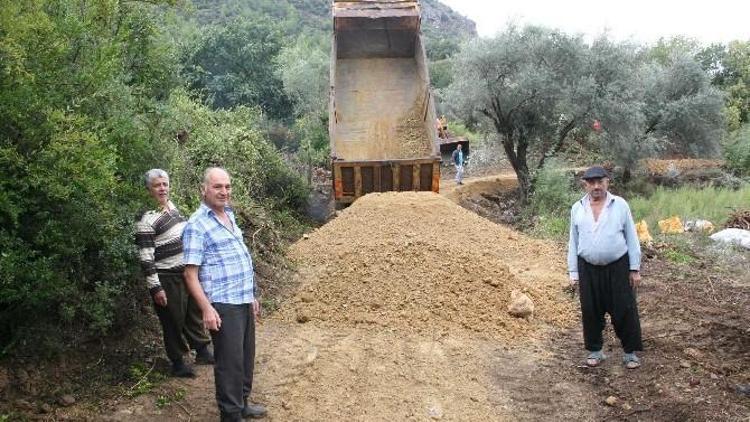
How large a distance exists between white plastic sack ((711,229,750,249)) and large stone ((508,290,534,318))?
456 cm

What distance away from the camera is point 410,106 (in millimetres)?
13016

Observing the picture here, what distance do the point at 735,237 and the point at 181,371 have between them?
794 centimetres

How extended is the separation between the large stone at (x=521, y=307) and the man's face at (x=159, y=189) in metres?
3.34

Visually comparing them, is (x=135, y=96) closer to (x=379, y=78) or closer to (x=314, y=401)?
(x=314, y=401)

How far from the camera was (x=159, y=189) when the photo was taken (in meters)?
4.45

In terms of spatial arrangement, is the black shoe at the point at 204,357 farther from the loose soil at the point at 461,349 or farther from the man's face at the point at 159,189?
the man's face at the point at 159,189

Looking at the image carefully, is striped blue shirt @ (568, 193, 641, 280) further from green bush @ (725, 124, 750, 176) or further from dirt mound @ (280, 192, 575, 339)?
green bush @ (725, 124, 750, 176)

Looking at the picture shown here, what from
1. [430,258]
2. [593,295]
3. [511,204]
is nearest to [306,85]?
[511,204]

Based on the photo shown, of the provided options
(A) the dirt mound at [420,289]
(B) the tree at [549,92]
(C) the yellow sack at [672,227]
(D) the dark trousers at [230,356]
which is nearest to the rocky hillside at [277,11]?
(B) the tree at [549,92]

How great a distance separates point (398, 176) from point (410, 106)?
190 cm

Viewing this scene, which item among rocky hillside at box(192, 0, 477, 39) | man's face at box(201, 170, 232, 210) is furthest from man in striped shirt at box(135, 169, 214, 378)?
rocky hillside at box(192, 0, 477, 39)

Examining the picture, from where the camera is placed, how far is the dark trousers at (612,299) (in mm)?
5000

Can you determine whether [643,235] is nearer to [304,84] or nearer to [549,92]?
Answer: [549,92]

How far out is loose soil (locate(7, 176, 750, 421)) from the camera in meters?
4.46
